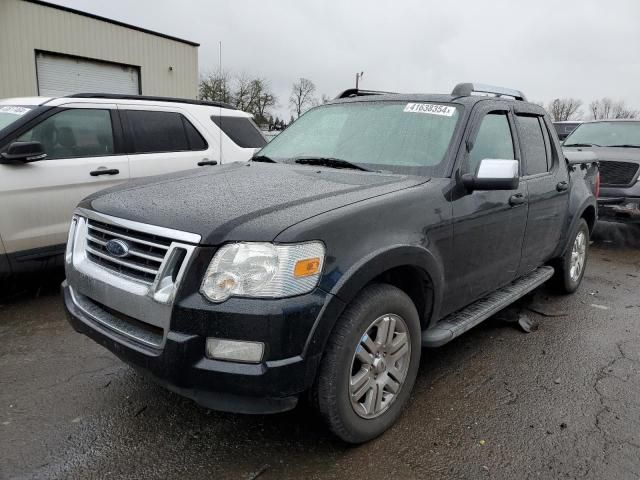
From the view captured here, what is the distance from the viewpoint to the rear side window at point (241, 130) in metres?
6.11

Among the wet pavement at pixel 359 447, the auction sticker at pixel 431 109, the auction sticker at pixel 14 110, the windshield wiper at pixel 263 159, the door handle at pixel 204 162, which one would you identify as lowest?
the wet pavement at pixel 359 447

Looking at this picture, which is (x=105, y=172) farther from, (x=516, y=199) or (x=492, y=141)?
(x=516, y=199)

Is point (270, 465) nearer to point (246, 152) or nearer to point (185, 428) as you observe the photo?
point (185, 428)

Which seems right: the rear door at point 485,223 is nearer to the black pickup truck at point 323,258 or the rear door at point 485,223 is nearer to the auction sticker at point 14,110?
the black pickup truck at point 323,258

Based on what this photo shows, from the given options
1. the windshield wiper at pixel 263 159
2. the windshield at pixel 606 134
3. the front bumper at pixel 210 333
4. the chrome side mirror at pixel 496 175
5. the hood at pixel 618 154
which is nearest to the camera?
the front bumper at pixel 210 333

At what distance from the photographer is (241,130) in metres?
6.29

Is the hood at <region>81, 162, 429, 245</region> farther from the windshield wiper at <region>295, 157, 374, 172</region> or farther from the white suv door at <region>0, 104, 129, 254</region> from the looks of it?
the white suv door at <region>0, 104, 129, 254</region>

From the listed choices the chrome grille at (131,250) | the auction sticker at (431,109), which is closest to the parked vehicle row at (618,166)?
the auction sticker at (431,109)

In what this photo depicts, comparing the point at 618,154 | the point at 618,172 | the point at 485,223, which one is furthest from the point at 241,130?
the point at 618,154

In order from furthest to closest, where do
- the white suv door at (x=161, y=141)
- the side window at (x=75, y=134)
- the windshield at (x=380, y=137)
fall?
1. the white suv door at (x=161, y=141)
2. the side window at (x=75, y=134)
3. the windshield at (x=380, y=137)

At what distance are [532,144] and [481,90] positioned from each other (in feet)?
2.36

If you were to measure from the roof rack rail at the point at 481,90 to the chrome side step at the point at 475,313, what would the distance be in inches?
57.6

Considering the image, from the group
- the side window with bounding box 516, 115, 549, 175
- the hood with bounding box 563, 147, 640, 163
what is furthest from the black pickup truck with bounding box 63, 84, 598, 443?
the hood with bounding box 563, 147, 640, 163

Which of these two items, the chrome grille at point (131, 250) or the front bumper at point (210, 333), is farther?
the chrome grille at point (131, 250)
